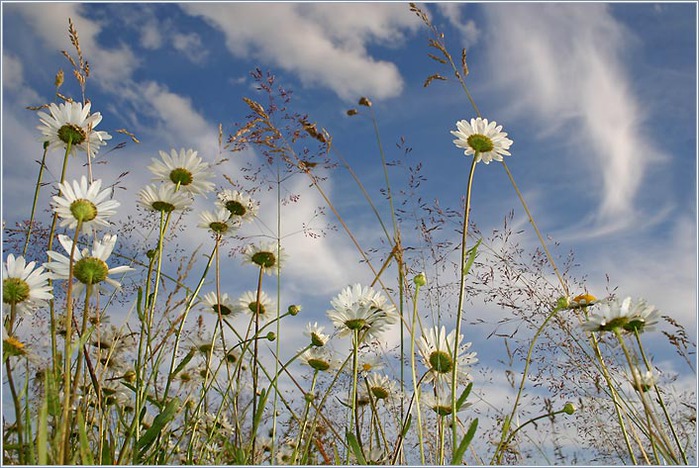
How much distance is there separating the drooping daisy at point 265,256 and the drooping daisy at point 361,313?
493 millimetres

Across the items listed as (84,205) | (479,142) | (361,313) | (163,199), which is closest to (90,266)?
(84,205)

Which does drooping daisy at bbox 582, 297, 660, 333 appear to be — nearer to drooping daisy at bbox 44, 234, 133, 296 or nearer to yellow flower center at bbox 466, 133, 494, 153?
yellow flower center at bbox 466, 133, 494, 153

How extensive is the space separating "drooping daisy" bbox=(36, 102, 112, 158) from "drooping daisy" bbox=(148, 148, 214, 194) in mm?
164

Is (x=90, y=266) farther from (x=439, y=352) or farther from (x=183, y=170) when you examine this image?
(x=439, y=352)

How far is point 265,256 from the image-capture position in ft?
6.88

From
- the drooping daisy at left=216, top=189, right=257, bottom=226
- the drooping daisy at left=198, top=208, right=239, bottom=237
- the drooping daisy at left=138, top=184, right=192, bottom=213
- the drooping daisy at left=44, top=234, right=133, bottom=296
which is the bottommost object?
the drooping daisy at left=44, top=234, right=133, bottom=296

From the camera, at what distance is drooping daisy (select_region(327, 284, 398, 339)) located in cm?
159

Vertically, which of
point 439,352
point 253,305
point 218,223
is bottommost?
point 439,352

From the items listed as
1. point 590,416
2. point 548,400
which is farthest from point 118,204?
point 590,416

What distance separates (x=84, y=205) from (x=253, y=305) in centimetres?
80

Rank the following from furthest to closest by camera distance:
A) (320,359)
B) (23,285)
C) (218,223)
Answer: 1. (218,223)
2. (320,359)
3. (23,285)

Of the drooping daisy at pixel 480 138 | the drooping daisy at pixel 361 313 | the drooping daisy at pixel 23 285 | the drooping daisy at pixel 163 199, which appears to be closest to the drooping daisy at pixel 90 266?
the drooping daisy at pixel 23 285

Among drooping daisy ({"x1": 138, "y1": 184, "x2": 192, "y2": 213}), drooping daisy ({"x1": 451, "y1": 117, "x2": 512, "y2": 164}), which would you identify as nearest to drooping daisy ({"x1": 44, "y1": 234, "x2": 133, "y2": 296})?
drooping daisy ({"x1": 138, "y1": 184, "x2": 192, "y2": 213})

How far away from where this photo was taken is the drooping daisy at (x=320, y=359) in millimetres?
1899
